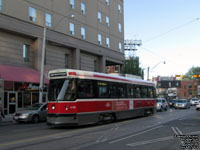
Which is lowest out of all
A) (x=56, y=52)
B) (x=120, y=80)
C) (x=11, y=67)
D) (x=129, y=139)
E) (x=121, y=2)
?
(x=129, y=139)

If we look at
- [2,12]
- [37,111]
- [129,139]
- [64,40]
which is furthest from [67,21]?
[129,139]

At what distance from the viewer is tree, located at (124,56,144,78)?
45938 mm

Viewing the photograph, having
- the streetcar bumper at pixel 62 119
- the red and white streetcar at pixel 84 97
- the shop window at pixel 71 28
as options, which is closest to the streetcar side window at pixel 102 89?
the red and white streetcar at pixel 84 97

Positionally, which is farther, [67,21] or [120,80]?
[67,21]

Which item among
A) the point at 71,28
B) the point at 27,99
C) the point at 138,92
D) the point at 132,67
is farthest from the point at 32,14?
the point at 132,67

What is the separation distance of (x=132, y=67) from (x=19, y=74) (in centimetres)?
2580

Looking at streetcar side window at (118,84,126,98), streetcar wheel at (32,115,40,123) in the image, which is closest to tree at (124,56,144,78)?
streetcar side window at (118,84,126,98)

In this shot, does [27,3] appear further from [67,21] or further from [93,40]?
Answer: [93,40]

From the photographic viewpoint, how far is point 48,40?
2853cm

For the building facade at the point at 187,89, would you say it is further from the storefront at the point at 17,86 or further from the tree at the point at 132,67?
the storefront at the point at 17,86

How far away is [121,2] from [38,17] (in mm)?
20843

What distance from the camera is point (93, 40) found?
3625cm

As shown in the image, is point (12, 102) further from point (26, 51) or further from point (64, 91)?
point (64, 91)

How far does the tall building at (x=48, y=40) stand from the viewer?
2462cm
